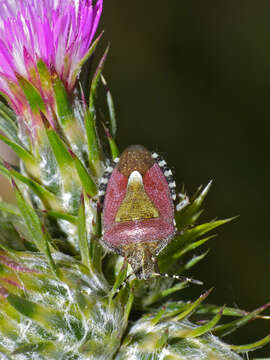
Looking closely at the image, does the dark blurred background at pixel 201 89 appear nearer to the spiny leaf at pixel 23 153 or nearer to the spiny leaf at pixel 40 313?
the spiny leaf at pixel 23 153

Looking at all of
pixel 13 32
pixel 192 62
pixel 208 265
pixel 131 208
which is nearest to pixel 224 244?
pixel 208 265

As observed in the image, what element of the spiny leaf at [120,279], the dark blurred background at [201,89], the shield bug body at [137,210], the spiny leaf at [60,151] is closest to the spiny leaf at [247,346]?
the shield bug body at [137,210]

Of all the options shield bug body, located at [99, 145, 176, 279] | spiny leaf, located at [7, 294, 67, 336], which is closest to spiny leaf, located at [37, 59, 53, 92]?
shield bug body, located at [99, 145, 176, 279]

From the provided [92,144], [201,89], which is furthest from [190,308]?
[201,89]

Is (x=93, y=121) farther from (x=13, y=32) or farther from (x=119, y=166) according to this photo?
(x=13, y=32)

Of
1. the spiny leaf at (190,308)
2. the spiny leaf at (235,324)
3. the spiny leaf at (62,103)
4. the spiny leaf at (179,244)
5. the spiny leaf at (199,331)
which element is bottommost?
the spiny leaf at (235,324)

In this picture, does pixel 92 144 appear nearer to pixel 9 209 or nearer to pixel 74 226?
pixel 74 226
